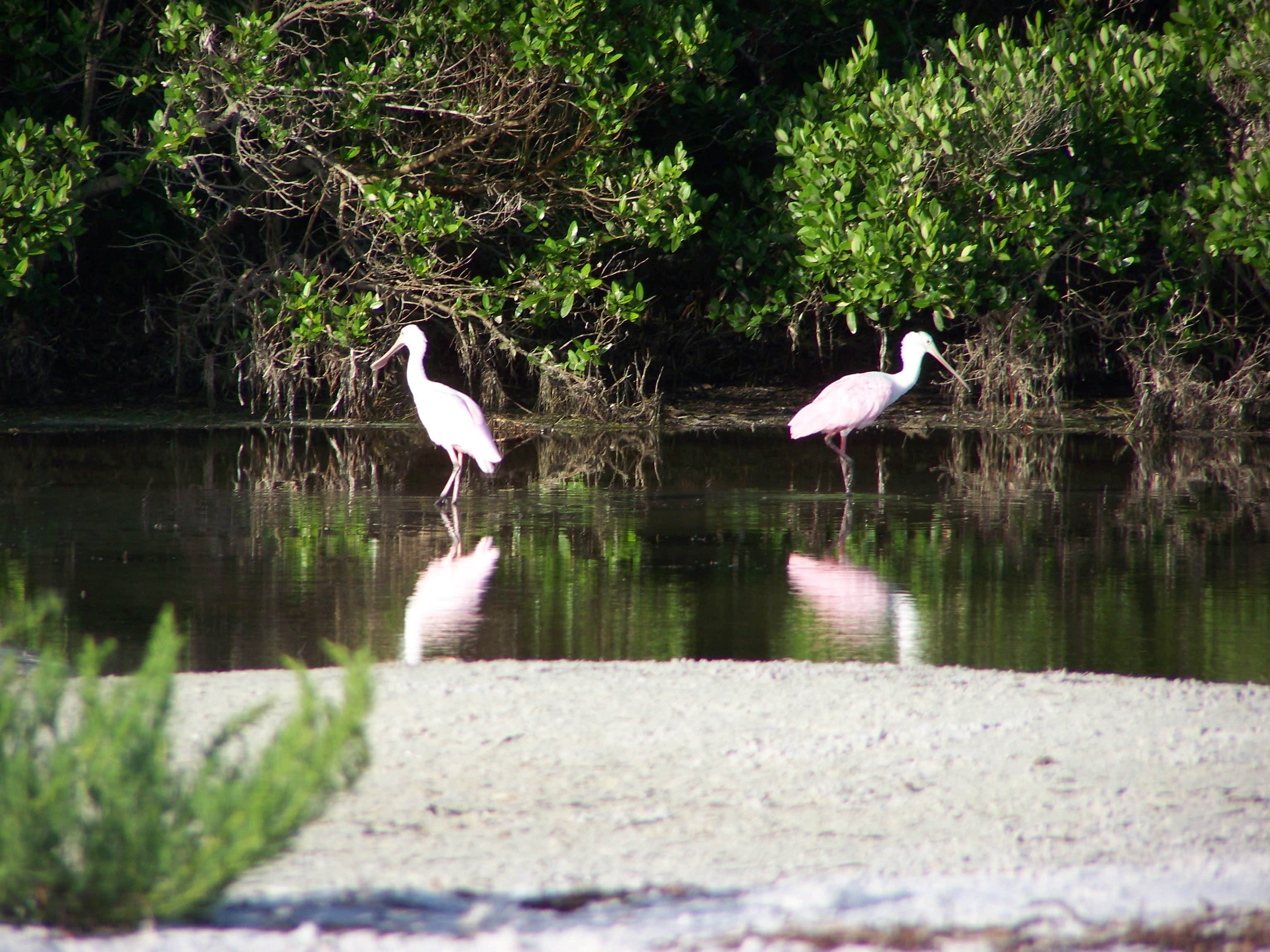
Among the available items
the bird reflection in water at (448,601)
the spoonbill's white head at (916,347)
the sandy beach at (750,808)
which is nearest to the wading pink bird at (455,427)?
the bird reflection in water at (448,601)

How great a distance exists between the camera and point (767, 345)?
25.7 metres

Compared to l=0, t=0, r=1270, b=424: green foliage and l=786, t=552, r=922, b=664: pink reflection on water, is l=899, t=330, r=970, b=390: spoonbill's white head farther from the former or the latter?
l=786, t=552, r=922, b=664: pink reflection on water

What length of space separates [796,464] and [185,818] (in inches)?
499

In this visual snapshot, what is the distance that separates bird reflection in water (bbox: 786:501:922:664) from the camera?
7605 mm

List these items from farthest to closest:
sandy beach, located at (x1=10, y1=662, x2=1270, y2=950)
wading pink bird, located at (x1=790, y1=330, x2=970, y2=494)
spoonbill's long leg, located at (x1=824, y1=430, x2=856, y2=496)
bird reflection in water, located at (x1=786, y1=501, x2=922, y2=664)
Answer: wading pink bird, located at (x1=790, y1=330, x2=970, y2=494)
spoonbill's long leg, located at (x1=824, y1=430, x2=856, y2=496)
bird reflection in water, located at (x1=786, y1=501, x2=922, y2=664)
sandy beach, located at (x1=10, y1=662, x2=1270, y2=950)

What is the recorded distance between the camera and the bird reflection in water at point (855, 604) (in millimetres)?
7605

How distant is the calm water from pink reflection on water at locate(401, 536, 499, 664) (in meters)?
0.03

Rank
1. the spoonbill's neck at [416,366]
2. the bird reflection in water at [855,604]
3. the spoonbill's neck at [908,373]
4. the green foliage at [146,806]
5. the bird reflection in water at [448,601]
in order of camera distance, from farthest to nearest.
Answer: the spoonbill's neck at [908,373] → the spoonbill's neck at [416,366] → the bird reflection in water at [855,604] → the bird reflection in water at [448,601] → the green foliage at [146,806]

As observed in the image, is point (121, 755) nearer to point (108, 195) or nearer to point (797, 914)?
point (797, 914)

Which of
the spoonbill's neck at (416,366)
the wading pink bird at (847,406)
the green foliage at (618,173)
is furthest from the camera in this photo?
the green foliage at (618,173)

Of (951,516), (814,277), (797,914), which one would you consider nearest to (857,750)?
(797,914)

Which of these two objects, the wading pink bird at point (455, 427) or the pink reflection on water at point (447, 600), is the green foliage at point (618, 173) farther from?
the pink reflection on water at point (447, 600)

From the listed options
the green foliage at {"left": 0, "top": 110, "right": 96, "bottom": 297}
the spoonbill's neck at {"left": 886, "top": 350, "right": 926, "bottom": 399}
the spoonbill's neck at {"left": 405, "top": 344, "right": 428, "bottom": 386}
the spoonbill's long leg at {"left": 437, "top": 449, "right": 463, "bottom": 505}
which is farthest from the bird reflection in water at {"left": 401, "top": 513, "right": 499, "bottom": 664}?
the green foliage at {"left": 0, "top": 110, "right": 96, "bottom": 297}

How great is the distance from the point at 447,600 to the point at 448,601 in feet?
0.08
